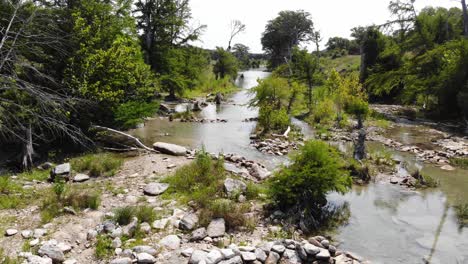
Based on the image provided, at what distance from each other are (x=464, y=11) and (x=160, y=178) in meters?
26.5

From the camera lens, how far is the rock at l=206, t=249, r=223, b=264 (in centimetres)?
677

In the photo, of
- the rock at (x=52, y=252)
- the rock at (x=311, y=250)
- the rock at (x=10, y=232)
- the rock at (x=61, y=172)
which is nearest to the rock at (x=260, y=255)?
the rock at (x=311, y=250)

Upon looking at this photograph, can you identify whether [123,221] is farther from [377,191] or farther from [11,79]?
[377,191]

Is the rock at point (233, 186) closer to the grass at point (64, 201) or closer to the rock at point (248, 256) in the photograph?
the rock at point (248, 256)

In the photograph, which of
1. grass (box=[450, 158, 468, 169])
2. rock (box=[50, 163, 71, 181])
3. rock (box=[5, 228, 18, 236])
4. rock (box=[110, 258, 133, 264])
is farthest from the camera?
grass (box=[450, 158, 468, 169])

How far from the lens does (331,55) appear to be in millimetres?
68625

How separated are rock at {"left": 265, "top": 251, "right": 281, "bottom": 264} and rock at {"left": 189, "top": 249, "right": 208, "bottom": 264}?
1256 millimetres

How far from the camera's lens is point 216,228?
27.0 ft

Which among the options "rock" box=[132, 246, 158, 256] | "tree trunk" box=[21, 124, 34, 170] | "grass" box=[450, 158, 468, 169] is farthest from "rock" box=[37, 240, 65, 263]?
"grass" box=[450, 158, 468, 169]

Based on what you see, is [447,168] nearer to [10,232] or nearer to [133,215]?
[133,215]

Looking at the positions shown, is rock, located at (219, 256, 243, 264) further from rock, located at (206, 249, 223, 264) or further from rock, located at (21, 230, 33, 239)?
rock, located at (21, 230, 33, 239)

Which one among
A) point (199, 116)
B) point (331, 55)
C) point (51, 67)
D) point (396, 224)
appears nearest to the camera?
point (396, 224)

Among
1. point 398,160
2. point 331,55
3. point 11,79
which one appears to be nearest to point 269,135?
point 398,160

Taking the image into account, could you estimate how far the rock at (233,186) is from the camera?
1003cm
